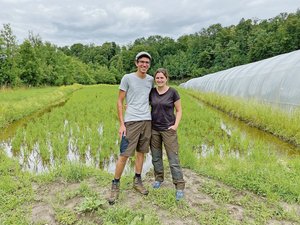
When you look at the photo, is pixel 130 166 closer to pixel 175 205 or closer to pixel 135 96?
pixel 175 205

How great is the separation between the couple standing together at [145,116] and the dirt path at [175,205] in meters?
0.17

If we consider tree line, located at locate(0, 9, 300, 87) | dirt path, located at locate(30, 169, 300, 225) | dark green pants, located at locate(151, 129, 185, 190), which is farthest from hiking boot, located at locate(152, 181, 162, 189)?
tree line, located at locate(0, 9, 300, 87)

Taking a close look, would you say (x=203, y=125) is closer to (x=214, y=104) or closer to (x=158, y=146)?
(x=158, y=146)

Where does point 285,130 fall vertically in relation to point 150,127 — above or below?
below

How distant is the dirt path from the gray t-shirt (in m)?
0.97

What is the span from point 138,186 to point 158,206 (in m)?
0.40

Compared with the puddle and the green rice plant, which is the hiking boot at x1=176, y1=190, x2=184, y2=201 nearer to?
the green rice plant

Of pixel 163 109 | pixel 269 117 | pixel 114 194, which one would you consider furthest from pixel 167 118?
Result: pixel 269 117

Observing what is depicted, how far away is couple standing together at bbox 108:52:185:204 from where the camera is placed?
2943mm

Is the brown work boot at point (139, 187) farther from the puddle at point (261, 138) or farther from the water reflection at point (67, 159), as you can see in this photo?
the puddle at point (261, 138)

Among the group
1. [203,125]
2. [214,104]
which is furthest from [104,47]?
[203,125]

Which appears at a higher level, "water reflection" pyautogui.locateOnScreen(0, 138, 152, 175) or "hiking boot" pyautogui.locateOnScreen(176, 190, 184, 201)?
"hiking boot" pyautogui.locateOnScreen(176, 190, 184, 201)

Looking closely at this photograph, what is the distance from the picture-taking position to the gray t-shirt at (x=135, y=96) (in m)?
2.96

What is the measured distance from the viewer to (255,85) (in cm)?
965
